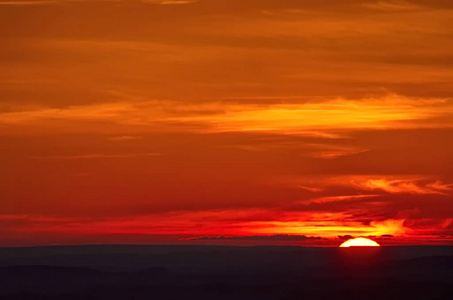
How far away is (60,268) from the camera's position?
157 m

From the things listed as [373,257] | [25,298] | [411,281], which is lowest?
[25,298]

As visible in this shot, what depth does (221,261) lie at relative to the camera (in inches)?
6767

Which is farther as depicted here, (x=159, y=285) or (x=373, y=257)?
(x=373, y=257)

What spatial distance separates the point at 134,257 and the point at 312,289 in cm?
Result: 5373

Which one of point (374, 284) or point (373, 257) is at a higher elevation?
point (373, 257)

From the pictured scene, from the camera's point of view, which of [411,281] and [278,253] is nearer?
[411,281]

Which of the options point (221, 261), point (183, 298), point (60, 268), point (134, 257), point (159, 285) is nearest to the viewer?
point (183, 298)

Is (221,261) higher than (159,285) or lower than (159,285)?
higher

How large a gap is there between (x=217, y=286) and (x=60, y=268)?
28.9m

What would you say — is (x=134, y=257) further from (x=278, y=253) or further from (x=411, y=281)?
(x=411, y=281)

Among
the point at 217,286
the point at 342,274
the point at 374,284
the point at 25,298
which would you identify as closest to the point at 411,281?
the point at 374,284

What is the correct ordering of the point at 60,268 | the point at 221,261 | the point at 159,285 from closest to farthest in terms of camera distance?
the point at 159,285 → the point at 60,268 → the point at 221,261

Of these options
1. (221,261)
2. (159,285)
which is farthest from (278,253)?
(159,285)

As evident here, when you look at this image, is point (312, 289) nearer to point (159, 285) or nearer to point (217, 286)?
point (217, 286)
